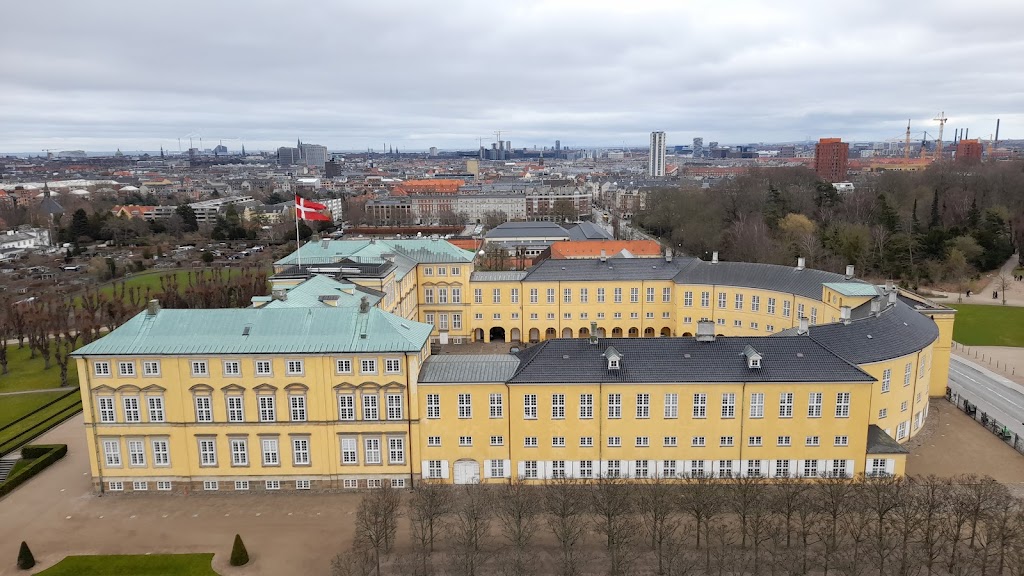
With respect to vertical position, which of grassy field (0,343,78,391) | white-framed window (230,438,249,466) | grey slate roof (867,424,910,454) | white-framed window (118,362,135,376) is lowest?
grassy field (0,343,78,391)

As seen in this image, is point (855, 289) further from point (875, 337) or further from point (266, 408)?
point (266, 408)

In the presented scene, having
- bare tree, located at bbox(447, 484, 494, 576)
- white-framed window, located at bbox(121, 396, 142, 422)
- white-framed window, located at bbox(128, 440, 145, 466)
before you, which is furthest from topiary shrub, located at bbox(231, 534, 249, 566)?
white-framed window, located at bbox(121, 396, 142, 422)

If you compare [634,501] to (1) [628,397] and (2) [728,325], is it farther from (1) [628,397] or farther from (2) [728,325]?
(2) [728,325]

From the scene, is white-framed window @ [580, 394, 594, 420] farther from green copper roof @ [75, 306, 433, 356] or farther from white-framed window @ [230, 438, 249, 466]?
white-framed window @ [230, 438, 249, 466]

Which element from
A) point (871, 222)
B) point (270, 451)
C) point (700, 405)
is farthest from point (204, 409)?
point (871, 222)

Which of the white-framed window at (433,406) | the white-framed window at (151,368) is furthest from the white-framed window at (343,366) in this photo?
the white-framed window at (151,368)

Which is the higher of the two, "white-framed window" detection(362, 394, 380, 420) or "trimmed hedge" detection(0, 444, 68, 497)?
"white-framed window" detection(362, 394, 380, 420)
